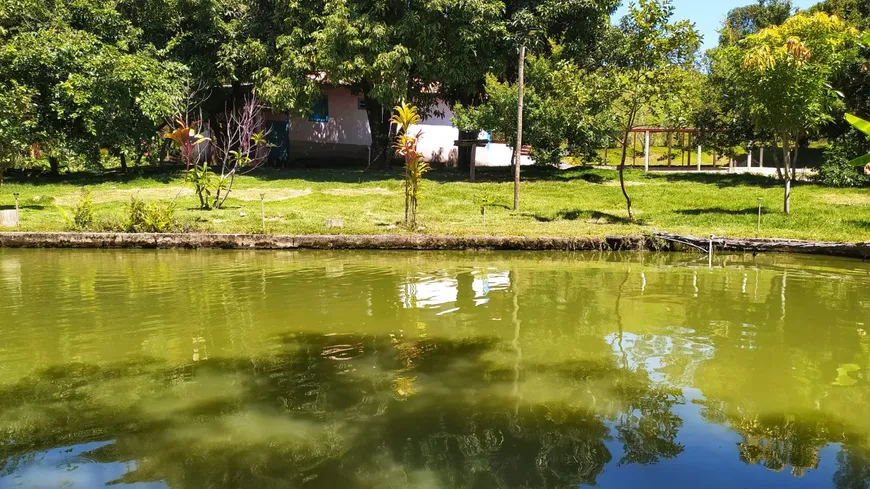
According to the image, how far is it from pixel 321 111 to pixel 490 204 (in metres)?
11.3

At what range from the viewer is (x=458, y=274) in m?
10.4

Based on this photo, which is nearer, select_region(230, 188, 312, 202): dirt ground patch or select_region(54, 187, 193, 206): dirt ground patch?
select_region(54, 187, 193, 206): dirt ground patch

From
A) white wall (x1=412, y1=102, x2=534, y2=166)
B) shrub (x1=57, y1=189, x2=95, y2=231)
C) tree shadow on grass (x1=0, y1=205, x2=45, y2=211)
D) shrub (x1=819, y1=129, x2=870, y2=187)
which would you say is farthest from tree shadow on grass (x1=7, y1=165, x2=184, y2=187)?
shrub (x1=819, y1=129, x2=870, y2=187)

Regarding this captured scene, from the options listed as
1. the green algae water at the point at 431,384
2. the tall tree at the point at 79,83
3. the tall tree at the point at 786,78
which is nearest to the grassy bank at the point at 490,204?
the tall tree at the point at 79,83

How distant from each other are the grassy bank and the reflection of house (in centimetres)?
273

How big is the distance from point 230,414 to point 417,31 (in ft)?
63.1

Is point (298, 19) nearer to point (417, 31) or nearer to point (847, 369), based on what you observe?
point (417, 31)

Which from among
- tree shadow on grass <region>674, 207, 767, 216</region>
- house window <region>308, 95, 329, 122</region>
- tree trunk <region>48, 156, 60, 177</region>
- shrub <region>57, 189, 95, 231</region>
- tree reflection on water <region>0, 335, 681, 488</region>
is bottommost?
tree reflection on water <region>0, 335, 681, 488</region>

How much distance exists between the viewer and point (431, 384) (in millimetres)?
5180

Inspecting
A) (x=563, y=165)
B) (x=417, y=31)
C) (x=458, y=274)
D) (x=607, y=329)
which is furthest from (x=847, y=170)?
(x=607, y=329)

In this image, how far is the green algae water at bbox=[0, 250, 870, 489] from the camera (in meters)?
3.85

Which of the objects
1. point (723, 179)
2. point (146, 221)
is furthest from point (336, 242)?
point (723, 179)

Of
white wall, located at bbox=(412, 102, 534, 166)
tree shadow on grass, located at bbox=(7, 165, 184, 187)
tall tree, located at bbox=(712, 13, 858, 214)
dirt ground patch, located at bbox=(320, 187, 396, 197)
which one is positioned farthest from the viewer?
white wall, located at bbox=(412, 102, 534, 166)

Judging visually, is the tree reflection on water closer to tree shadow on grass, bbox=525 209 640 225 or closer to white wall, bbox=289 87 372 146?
tree shadow on grass, bbox=525 209 640 225
